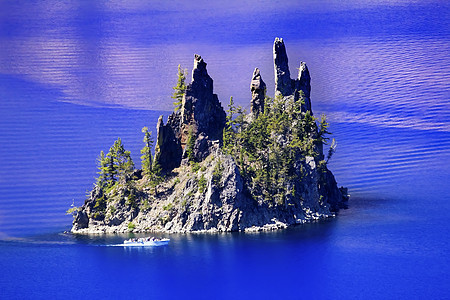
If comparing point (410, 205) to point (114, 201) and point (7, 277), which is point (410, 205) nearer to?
point (114, 201)

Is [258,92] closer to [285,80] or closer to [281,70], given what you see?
[285,80]

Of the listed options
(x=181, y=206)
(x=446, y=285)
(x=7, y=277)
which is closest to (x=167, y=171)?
(x=181, y=206)

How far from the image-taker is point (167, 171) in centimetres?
18688

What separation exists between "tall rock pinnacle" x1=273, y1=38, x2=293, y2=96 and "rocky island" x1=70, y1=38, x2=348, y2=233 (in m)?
0.21

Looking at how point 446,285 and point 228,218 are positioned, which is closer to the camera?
point 446,285

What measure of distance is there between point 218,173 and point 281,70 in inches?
1191

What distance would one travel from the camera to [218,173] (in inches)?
6954

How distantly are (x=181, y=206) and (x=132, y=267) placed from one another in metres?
19.2

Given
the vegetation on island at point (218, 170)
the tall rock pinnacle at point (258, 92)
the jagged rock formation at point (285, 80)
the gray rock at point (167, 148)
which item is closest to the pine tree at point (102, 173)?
the vegetation on island at point (218, 170)

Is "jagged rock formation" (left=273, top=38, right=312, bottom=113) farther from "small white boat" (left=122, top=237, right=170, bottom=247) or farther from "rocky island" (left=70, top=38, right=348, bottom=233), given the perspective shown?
"small white boat" (left=122, top=237, right=170, bottom=247)

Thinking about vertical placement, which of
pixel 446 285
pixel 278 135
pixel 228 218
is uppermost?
pixel 278 135

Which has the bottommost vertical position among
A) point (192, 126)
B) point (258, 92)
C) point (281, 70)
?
point (192, 126)

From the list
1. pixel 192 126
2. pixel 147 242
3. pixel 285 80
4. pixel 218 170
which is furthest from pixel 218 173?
pixel 285 80

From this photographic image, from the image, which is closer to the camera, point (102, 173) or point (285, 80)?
point (102, 173)
